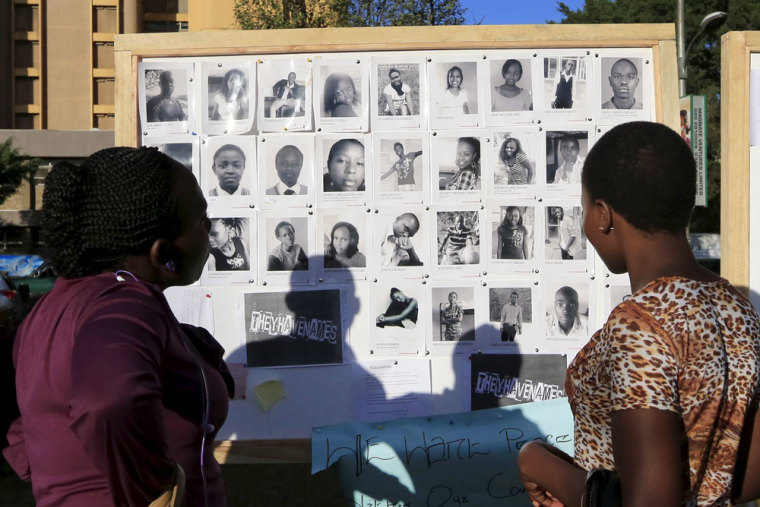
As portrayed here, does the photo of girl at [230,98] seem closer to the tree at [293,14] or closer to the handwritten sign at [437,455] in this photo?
the handwritten sign at [437,455]

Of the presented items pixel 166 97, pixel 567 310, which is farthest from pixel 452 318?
pixel 166 97

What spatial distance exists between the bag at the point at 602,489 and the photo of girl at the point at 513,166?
1.63 metres

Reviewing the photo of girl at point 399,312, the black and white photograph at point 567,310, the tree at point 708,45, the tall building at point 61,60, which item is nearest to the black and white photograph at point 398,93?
the photo of girl at point 399,312

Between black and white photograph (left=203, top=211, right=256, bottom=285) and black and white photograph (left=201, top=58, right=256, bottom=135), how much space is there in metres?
0.33

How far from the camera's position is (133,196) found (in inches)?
54.7

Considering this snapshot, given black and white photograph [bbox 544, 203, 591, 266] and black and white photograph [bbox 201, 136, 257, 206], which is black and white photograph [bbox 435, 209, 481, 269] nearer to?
black and white photograph [bbox 544, 203, 591, 266]

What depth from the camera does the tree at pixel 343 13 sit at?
36.6 ft

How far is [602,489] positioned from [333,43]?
2.01 m

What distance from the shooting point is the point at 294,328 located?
271 centimetres

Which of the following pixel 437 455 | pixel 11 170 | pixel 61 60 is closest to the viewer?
pixel 437 455

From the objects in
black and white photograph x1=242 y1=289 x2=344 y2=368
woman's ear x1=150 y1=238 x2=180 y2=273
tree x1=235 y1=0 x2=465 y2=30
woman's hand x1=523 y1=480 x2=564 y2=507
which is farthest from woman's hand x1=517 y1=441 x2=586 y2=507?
tree x1=235 y1=0 x2=465 y2=30

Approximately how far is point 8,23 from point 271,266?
40967 mm

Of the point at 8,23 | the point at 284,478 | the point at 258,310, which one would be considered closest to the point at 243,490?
the point at 284,478

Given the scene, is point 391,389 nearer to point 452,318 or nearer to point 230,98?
point 452,318
